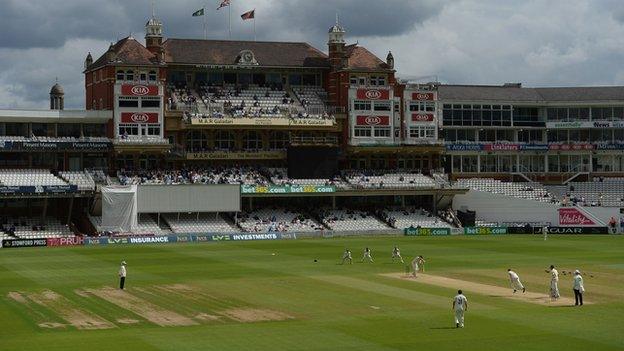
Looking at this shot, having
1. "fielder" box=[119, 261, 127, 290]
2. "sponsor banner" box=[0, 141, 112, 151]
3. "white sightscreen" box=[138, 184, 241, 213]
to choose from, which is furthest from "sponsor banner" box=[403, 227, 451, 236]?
"fielder" box=[119, 261, 127, 290]

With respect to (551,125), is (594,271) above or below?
below

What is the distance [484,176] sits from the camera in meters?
102

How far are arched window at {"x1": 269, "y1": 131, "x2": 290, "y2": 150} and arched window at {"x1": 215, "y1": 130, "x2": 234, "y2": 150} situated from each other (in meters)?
3.74

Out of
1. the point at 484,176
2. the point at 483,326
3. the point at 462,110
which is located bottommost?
the point at 483,326

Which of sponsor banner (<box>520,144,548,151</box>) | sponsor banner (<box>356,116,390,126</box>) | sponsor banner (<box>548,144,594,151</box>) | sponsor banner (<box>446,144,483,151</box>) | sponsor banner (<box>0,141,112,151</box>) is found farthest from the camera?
sponsor banner (<box>548,144,594,151</box>)

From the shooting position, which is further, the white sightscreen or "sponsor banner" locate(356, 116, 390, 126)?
"sponsor banner" locate(356, 116, 390, 126)

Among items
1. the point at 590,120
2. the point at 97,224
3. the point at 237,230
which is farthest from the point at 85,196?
the point at 590,120

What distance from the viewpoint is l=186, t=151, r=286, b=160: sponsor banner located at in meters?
90.7

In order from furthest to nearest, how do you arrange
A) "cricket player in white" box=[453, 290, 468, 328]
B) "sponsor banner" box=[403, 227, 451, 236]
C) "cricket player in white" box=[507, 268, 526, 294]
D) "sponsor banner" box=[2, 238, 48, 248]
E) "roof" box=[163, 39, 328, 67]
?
"roof" box=[163, 39, 328, 67] < "sponsor banner" box=[403, 227, 451, 236] < "sponsor banner" box=[2, 238, 48, 248] < "cricket player in white" box=[507, 268, 526, 294] < "cricket player in white" box=[453, 290, 468, 328]

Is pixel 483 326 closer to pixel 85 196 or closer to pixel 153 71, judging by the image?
pixel 85 196

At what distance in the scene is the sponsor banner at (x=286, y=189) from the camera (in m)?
87.2

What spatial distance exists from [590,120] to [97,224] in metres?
51.6

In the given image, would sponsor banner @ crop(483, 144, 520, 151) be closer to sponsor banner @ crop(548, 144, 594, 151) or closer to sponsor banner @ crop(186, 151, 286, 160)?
sponsor banner @ crop(548, 144, 594, 151)

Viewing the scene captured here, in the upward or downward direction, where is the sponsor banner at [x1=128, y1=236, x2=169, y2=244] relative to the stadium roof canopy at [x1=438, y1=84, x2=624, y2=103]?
downward
